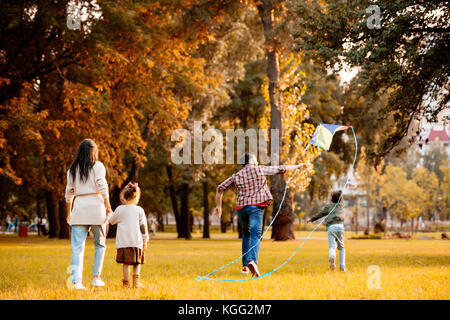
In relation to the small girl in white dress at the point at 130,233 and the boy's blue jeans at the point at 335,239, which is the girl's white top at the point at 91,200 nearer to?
the small girl in white dress at the point at 130,233

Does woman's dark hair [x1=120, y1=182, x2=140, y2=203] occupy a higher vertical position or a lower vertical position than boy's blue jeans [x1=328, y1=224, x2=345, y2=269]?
higher

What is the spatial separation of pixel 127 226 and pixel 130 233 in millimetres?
111

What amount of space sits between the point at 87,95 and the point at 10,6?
4.00 meters

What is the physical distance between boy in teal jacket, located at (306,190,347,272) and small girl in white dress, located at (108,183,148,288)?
4.50 m

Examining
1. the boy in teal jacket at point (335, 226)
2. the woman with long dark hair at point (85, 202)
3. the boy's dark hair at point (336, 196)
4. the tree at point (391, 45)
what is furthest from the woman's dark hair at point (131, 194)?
the tree at point (391, 45)

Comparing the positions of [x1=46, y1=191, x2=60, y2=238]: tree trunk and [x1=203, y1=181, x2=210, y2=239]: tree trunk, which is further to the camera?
[x1=203, y1=181, x2=210, y2=239]: tree trunk

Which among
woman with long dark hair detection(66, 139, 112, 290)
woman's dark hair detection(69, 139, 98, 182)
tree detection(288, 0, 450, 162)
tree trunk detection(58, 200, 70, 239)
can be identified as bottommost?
tree trunk detection(58, 200, 70, 239)

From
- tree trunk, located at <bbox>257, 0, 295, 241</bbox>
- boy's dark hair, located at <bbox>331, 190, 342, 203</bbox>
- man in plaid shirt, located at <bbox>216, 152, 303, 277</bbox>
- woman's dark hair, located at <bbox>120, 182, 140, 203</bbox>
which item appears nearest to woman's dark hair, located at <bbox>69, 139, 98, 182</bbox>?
woman's dark hair, located at <bbox>120, 182, 140, 203</bbox>

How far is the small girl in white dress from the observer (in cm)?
738

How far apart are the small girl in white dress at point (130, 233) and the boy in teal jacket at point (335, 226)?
14.8 ft

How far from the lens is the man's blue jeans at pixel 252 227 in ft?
29.8

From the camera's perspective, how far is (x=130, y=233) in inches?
292

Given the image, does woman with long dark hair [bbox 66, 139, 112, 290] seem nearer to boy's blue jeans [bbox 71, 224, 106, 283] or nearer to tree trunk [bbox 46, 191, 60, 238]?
boy's blue jeans [bbox 71, 224, 106, 283]
